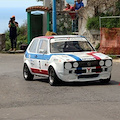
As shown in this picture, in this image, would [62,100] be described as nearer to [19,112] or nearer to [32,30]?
[19,112]

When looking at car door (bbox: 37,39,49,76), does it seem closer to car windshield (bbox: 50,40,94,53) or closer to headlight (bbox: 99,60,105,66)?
car windshield (bbox: 50,40,94,53)

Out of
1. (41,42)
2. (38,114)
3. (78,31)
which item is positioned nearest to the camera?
(38,114)

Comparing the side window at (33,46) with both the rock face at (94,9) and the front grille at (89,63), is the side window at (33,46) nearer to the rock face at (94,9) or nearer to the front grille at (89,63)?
the front grille at (89,63)

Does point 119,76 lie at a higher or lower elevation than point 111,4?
lower

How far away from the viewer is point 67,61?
1405cm

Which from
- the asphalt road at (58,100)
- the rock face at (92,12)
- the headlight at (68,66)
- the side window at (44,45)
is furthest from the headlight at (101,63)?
the rock face at (92,12)

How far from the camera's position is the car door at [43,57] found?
15.2 meters

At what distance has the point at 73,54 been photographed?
1482 cm

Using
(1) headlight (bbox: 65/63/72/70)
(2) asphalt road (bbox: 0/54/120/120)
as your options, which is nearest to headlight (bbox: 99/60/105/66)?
(2) asphalt road (bbox: 0/54/120/120)

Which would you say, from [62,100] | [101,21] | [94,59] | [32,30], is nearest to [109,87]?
[94,59]

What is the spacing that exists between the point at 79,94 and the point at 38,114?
311 cm

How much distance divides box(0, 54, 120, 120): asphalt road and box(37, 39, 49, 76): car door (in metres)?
0.42

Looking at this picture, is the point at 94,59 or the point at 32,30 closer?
the point at 94,59

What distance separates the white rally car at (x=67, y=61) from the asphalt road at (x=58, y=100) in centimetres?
28
